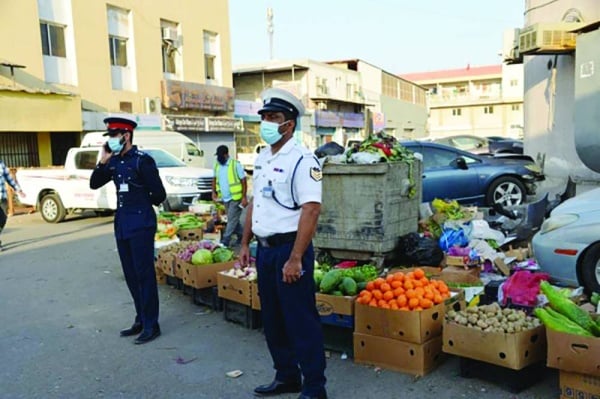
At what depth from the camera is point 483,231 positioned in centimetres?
745

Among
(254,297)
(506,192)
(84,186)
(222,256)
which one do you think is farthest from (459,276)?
(84,186)

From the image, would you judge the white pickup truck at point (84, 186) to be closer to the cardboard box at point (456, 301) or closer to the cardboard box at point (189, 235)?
the cardboard box at point (189, 235)

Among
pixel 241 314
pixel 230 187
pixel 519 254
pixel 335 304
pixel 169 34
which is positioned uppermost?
pixel 169 34

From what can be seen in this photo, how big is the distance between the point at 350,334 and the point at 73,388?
7.48 feet

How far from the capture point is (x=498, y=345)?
12.8 feet

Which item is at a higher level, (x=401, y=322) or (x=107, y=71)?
(x=107, y=71)

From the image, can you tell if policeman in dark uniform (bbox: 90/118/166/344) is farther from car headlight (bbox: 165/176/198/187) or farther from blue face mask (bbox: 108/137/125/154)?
car headlight (bbox: 165/176/198/187)

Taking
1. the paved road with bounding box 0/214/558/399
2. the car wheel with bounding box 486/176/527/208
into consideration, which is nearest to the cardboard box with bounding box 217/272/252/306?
the paved road with bounding box 0/214/558/399

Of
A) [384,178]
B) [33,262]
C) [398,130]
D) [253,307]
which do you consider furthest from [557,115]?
[398,130]

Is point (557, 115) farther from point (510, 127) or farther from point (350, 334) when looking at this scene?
point (510, 127)

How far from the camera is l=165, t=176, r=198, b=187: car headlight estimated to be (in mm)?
14099

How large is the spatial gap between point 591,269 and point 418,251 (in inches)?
75.6

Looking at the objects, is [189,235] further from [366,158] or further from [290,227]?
[290,227]

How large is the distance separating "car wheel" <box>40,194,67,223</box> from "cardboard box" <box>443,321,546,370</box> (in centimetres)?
1322
